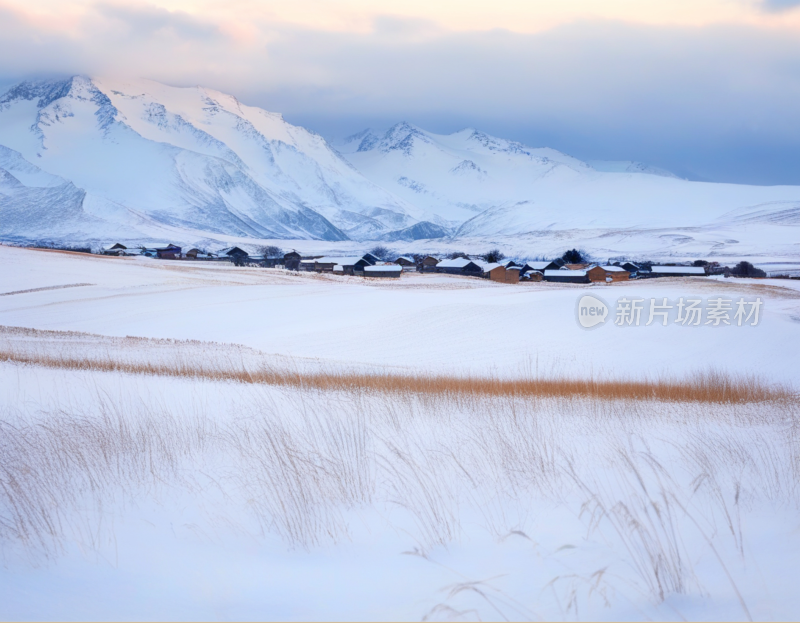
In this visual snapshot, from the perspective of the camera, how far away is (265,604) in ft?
13.0

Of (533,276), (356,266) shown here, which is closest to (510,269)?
(533,276)

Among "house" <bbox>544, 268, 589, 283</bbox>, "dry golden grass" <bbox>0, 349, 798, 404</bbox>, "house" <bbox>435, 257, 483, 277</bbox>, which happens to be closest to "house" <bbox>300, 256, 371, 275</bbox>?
"house" <bbox>435, 257, 483, 277</bbox>

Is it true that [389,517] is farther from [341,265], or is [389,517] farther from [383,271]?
[341,265]

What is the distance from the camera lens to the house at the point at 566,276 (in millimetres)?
94188

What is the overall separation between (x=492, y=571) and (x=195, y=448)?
397cm

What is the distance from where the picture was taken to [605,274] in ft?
303

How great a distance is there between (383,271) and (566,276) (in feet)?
96.1

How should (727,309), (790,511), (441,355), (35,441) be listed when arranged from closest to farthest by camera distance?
(790,511), (35,441), (441,355), (727,309)

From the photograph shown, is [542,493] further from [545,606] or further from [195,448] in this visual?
[195,448]

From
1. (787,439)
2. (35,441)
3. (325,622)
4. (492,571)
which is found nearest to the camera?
(325,622)

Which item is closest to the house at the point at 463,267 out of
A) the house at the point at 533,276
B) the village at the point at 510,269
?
the village at the point at 510,269

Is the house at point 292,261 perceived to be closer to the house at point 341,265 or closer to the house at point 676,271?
the house at point 341,265

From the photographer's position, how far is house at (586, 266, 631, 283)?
92375 mm

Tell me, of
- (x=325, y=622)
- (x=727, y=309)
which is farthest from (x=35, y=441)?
(x=727, y=309)
